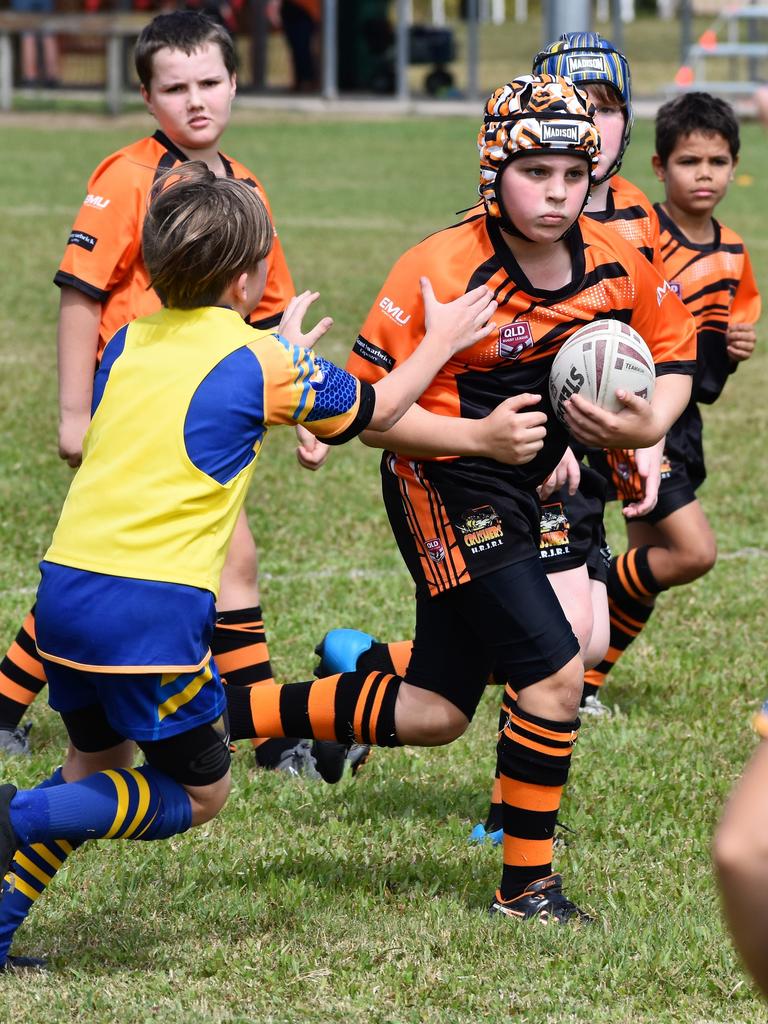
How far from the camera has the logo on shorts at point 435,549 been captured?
161 inches

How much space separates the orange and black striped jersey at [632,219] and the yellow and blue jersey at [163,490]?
5.59 ft

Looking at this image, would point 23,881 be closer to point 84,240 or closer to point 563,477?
point 563,477

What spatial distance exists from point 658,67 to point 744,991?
37.4 m

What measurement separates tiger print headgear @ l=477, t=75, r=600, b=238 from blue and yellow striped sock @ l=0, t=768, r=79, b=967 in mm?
1864

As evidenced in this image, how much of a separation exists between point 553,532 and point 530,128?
1185mm

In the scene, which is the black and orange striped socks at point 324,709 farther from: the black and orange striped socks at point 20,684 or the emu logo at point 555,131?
the emu logo at point 555,131

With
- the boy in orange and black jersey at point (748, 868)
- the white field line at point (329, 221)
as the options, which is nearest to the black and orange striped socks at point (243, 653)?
the boy in orange and black jersey at point (748, 868)

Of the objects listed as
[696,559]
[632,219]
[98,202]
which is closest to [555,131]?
[632,219]

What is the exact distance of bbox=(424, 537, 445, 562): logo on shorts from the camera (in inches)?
161

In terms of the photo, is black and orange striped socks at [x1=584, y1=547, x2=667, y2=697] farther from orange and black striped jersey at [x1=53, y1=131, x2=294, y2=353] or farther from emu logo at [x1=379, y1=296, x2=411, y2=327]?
emu logo at [x1=379, y1=296, x2=411, y2=327]

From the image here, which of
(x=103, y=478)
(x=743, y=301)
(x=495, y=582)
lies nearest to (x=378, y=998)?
(x=495, y=582)

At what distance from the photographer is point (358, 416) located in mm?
3771

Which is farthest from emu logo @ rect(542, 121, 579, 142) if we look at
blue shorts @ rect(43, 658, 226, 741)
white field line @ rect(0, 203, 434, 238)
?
white field line @ rect(0, 203, 434, 238)

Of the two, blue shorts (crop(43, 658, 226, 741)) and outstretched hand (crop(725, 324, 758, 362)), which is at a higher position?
outstretched hand (crop(725, 324, 758, 362))
